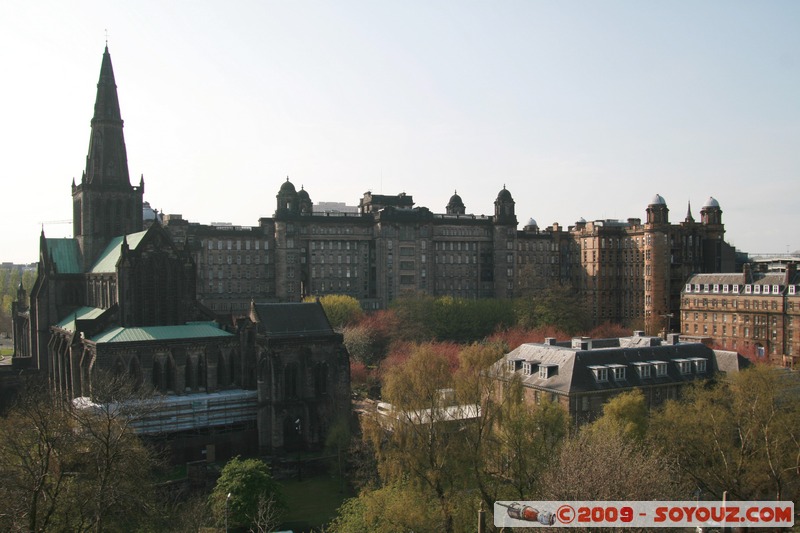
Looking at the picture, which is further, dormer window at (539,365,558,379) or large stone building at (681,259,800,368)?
large stone building at (681,259,800,368)

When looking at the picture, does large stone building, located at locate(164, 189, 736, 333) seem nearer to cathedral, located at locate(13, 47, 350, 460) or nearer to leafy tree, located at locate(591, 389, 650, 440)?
cathedral, located at locate(13, 47, 350, 460)

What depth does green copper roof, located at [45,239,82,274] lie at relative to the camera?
81.2 meters

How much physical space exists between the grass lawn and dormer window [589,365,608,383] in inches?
890

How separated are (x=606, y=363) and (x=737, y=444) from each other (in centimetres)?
1234

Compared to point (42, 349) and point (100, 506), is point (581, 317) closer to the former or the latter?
point (42, 349)

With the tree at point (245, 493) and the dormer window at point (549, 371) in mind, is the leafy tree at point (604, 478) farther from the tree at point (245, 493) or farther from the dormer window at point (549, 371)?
the dormer window at point (549, 371)

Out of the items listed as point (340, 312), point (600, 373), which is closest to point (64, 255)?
point (340, 312)

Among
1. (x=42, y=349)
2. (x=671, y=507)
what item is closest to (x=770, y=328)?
(x=671, y=507)

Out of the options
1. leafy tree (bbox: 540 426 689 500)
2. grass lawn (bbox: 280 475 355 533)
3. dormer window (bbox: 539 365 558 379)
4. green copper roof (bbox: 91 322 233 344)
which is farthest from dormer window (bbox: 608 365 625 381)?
green copper roof (bbox: 91 322 233 344)

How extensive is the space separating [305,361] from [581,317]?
6593 cm

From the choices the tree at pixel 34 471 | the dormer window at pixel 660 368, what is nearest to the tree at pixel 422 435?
the tree at pixel 34 471

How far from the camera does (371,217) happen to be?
Answer: 449 feet

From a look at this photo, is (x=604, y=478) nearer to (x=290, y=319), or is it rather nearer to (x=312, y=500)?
(x=312, y=500)

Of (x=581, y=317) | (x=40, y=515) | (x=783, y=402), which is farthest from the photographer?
(x=581, y=317)
